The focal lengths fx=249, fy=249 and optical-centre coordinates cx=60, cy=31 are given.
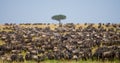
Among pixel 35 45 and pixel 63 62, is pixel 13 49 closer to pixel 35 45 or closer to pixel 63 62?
pixel 35 45

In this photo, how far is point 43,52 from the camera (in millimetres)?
22297

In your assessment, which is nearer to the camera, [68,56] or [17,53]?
[68,56]

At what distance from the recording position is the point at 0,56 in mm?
21359

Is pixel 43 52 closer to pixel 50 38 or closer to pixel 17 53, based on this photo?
pixel 17 53

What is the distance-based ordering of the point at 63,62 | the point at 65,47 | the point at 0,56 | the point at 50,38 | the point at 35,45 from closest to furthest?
the point at 63,62 < the point at 0,56 < the point at 65,47 < the point at 35,45 < the point at 50,38

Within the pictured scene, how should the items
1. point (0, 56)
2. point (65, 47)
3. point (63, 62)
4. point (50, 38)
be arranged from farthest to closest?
1. point (50, 38)
2. point (65, 47)
3. point (0, 56)
4. point (63, 62)

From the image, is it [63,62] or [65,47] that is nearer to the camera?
[63,62]

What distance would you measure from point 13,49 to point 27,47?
1.42 meters

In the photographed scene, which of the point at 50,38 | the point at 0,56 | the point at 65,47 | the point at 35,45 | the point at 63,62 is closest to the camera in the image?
the point at 63,62

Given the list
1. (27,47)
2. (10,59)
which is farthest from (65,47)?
(10,59)

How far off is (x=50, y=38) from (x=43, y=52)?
514cm

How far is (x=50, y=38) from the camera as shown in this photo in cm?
2730

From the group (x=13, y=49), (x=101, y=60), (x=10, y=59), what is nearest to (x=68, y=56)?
(x=101, y=60)

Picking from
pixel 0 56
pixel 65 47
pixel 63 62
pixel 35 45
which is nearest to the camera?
pixel 63 62
